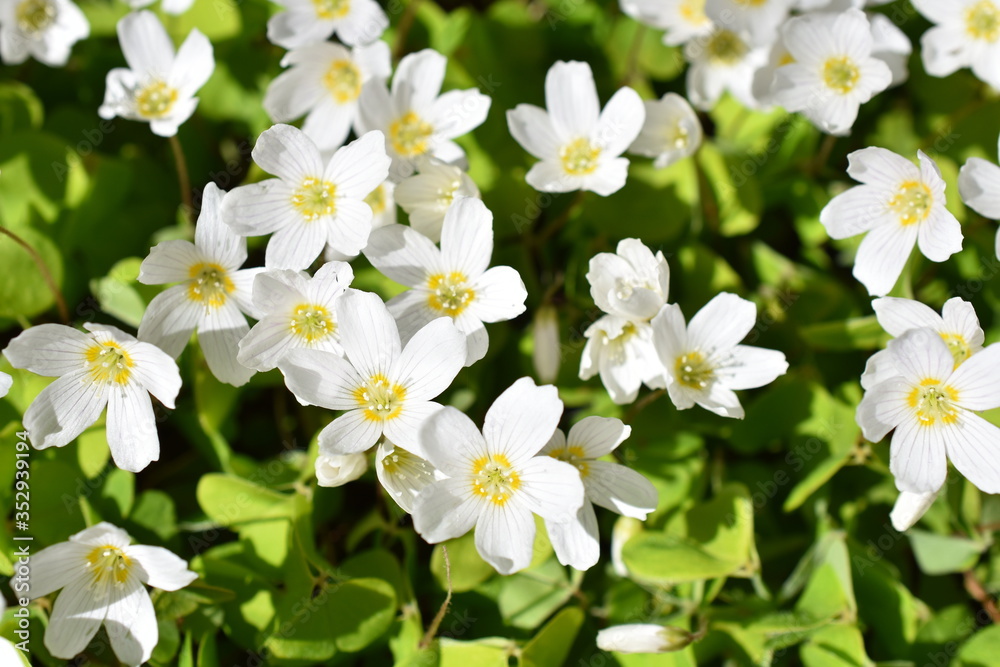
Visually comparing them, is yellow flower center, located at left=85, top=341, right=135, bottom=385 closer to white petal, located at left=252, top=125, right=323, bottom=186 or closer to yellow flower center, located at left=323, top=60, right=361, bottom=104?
white petal, located at left=252, top=125, right=323, bottom=186

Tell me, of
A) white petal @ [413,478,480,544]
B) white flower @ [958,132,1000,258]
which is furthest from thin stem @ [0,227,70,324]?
white flower @ [958,132,1000,258]

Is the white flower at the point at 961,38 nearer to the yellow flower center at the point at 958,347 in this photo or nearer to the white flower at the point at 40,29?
the yellow flower center at the point at 958,347

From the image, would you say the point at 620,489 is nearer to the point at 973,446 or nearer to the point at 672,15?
the point at 973,446

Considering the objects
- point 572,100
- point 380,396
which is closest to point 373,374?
point 380,396

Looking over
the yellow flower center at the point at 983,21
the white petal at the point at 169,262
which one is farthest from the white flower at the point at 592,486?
the yellow flower center at the point at 983,21

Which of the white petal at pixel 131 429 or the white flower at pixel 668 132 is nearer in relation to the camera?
the white petal at pixel 131 429

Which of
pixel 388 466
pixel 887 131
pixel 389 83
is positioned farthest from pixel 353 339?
pixel 887 131
